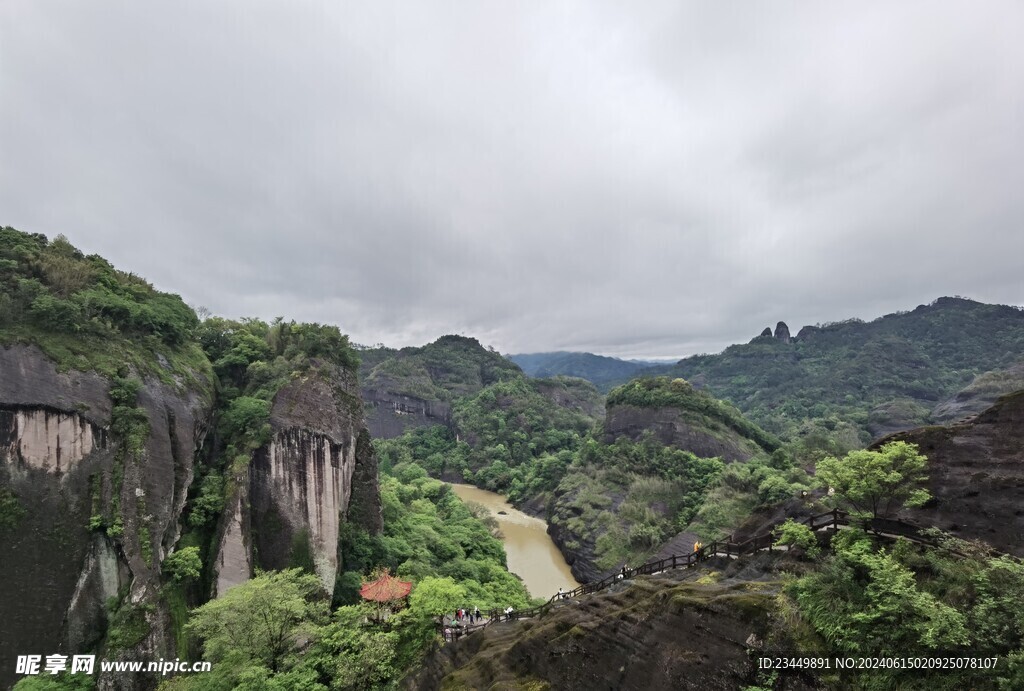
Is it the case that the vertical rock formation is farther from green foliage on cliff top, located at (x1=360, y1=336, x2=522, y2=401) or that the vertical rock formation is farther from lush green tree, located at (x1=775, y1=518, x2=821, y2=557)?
green foliage on cliff top, located at (x1=360, y1=336, x2=522, y2=401)

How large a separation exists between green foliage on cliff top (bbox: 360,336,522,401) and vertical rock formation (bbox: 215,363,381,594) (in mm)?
81065

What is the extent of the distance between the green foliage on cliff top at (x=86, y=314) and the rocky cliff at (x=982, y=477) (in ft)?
107

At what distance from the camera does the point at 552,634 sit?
12688mm

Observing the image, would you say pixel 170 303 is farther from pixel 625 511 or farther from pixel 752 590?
pixel 625 511

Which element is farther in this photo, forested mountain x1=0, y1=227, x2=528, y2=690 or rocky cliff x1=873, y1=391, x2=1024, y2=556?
forested mountain x1=0, y1=227, x2=528, y2=690

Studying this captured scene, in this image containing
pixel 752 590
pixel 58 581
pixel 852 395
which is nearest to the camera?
pixel 752 590

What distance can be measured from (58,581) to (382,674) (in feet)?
44.9

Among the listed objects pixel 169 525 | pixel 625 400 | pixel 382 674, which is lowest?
pixel 382 674

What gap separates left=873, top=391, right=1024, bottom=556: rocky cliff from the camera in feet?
37.4

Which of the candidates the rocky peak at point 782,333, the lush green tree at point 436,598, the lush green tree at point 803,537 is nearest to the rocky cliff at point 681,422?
the lush green tree at point 436,598

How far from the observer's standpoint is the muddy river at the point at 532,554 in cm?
4041

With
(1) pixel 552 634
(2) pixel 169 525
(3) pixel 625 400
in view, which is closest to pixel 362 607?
(2) pixel 169 525

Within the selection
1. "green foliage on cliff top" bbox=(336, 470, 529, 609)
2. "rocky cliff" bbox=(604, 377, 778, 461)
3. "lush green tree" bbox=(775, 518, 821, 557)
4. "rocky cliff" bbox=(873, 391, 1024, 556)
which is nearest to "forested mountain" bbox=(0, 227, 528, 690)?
"green foliage on cliff top" bbox=(336, 470, 529, 609)

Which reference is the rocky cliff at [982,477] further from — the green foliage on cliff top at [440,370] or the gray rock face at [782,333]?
the gray rock face at [782,333]
